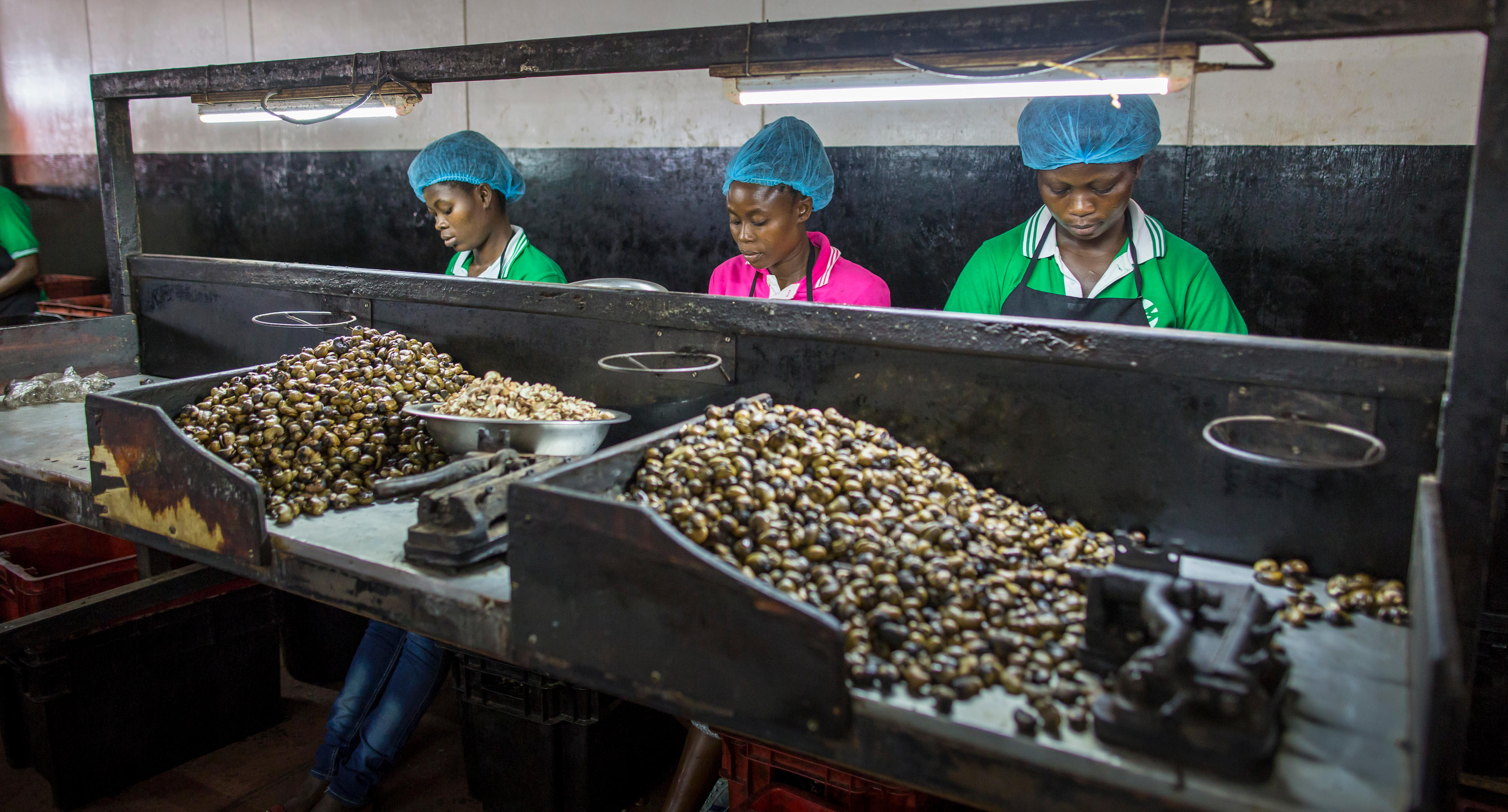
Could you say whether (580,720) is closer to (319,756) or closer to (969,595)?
(319,756)

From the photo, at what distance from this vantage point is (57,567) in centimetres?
358

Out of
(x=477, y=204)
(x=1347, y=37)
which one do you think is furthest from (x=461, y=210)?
(x=1347, y=37)

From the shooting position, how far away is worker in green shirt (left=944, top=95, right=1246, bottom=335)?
2.82 metres

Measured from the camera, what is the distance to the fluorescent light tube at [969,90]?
1815mm

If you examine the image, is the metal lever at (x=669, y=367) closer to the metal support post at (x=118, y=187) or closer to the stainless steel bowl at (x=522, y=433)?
the stainless steel bowl at (x=522, y=433)

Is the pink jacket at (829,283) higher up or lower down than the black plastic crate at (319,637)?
higher up

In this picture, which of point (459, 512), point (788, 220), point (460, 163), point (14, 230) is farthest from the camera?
point (14, 230)

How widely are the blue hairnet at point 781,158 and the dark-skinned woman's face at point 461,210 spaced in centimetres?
121

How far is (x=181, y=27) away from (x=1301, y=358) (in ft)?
25.0

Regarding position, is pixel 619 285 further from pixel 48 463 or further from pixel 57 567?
pixel 57 567

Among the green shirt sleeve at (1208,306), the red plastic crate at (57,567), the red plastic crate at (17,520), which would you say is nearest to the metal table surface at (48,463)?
the red plastic crate at (57,567)

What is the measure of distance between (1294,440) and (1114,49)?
86 centimetres

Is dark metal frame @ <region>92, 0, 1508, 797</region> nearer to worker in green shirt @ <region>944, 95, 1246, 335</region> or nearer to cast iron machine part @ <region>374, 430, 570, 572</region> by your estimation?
worker in green shirt @ <region>944, 95, 1246, 335</region>

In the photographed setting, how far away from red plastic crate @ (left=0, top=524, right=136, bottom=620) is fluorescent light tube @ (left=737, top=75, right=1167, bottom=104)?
9.52 ft
